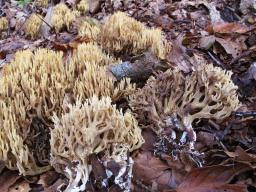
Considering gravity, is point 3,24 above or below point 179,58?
below

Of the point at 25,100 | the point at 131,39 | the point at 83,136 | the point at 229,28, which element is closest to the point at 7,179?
the point at 25,100

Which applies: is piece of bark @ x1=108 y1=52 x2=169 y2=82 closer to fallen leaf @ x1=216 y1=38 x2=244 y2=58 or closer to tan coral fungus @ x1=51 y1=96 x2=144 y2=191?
tan coral fungus @ x1=51 y1=96 x2=144 y2=191

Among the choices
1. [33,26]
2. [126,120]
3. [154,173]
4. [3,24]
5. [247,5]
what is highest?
[247,5]

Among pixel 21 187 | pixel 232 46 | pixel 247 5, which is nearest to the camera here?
pixel 21 187

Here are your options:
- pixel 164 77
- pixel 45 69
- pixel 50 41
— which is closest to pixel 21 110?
pixel 45 69

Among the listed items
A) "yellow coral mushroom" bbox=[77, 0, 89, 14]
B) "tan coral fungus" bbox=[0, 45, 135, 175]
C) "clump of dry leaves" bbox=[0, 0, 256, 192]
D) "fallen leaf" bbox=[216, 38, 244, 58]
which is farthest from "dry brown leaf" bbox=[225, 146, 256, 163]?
"yellow coral mushroom" bbox=[77, 0, 89, 14]

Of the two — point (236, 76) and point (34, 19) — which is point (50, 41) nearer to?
point (34, 19)

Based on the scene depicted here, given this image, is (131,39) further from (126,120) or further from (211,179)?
(211,179)
